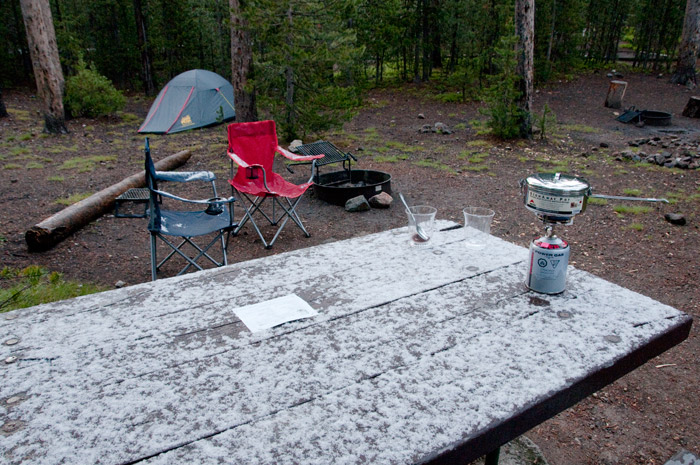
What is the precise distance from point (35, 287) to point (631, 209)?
510 centimetres

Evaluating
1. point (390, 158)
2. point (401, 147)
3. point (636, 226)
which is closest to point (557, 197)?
point (636, 226)

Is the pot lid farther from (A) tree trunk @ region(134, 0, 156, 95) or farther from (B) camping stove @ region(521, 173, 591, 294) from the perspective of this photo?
(A) tree trunk @ region(134, 0, 156, 95)

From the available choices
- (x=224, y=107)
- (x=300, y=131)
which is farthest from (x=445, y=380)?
(x=224, y=107)

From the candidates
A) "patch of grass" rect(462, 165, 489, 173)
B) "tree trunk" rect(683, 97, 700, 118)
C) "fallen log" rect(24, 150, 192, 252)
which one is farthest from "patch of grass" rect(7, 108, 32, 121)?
"tree trunk" rect(683, 97, 700, 118)

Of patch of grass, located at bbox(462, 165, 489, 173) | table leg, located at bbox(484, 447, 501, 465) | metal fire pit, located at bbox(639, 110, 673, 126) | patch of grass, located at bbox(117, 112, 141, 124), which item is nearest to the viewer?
table leg, located at bbox(484, 447, 501, 465)

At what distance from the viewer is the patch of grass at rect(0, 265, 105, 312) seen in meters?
2.90

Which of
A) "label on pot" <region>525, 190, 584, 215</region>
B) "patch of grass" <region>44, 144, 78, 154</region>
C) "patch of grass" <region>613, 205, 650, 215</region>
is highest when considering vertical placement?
"label on pot" <region>525, 190, 584, 215</region>

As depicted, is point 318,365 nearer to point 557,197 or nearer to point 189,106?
point 557,197

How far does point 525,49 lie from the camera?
7.05m

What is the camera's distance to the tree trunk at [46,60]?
8.14 m

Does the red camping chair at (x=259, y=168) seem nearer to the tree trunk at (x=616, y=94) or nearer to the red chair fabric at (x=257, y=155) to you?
the red chair fabric at (x=257, y=155)

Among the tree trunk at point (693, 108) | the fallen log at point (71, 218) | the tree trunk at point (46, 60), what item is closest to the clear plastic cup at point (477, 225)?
the fallen log at point (71, 218)

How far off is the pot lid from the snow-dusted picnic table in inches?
14.0

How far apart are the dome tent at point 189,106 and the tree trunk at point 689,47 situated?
10.7 meters
